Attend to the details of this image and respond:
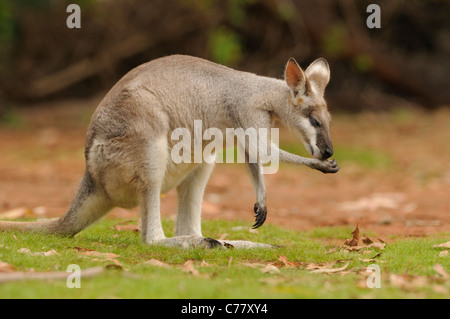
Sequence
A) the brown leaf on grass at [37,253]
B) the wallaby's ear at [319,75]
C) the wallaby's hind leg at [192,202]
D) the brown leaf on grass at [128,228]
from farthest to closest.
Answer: the brown leaf on grass at [128,228] < the wallaby's hind leg at [192,202] < the wallaby's ear at [319,75] < the brown leaf on grass at [37,253]

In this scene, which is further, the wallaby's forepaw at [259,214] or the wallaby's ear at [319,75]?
the wallaby's ear at [319,75]

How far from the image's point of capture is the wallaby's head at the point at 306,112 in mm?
5570

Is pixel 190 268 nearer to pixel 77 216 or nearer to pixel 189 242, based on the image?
pixel 189 242

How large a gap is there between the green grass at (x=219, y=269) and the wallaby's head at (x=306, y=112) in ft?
3.02

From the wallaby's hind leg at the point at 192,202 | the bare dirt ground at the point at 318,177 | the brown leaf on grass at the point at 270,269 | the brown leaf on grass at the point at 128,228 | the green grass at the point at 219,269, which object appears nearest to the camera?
the green grass at the point at 219,269

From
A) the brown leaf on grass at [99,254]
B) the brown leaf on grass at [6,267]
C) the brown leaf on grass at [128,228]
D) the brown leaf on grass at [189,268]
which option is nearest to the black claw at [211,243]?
the brown leaf on grass at [189,268]

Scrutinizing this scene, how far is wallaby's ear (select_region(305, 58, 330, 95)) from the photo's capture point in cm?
590

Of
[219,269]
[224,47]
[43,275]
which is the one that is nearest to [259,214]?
[219,269]

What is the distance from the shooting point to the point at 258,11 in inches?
595

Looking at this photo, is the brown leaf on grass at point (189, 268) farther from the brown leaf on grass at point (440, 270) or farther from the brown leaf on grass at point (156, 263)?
the brown leaf on grass at point (440, 270)

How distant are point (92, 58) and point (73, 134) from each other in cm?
216
